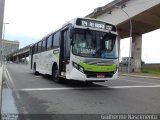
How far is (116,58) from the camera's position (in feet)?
52.5

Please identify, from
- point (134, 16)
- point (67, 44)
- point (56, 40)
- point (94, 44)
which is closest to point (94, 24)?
point (94, 44)

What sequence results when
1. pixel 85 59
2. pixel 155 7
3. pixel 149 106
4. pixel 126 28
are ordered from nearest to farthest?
1. pixel 149 106
2. pixel 85 59
3. pixel 155 7
4. pixel 126 28

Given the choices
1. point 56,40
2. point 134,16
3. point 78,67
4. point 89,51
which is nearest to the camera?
point 78,67

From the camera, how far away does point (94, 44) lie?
51.3ft

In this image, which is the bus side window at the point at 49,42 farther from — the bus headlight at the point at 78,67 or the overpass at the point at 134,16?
the overpass at the point at 134,16

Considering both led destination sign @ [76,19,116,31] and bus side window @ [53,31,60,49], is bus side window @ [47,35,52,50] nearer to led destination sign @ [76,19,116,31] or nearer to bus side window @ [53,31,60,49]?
bus side window @ [53,31,60,49]

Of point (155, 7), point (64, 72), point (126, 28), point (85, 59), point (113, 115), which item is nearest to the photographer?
point (113, 115)

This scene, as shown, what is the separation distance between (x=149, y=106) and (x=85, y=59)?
539 cm

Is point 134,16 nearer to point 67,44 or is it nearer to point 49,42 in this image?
point 49,42

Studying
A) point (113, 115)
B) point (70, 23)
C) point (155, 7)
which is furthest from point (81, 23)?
point (155, 7)

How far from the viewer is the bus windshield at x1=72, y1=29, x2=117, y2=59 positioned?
15.4 metres

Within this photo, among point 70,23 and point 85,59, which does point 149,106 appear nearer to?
point 85,59

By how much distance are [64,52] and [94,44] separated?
6.02 ft

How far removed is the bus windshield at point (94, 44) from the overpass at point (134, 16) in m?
33.8
